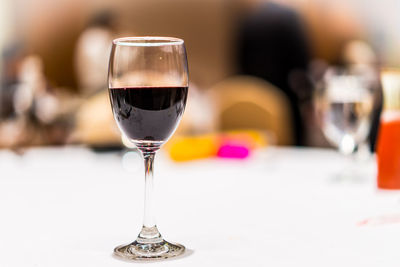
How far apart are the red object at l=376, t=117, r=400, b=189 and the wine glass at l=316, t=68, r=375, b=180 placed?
0.67 feet

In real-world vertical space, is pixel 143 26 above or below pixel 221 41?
above

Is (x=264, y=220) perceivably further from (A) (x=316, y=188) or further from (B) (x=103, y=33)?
(B) (x=103, y=33)

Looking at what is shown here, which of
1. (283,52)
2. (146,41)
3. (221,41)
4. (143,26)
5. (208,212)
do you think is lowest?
(208,212)

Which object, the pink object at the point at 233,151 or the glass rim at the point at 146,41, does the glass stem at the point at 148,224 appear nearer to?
the glass rim at the point at 146,41

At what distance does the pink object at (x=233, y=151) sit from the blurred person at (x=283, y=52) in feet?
8.58

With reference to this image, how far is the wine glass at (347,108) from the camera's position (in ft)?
3.91

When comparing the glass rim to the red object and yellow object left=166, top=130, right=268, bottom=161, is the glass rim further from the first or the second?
yellow object left=166, top=130, right=268, bottom=161

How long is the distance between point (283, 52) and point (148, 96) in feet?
12.4

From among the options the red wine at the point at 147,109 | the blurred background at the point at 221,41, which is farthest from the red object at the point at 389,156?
the blurred background at the point at 221,41

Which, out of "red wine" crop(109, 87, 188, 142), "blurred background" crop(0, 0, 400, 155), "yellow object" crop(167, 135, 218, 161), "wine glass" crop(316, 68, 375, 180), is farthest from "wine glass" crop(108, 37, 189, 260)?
"blurred background" crop(0, 0, 400, 155)

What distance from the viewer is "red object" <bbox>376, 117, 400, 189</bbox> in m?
0.96

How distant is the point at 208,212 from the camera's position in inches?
36.1

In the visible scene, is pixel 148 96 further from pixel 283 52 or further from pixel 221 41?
pixel 221 41

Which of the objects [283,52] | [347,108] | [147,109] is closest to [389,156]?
[347,108]
